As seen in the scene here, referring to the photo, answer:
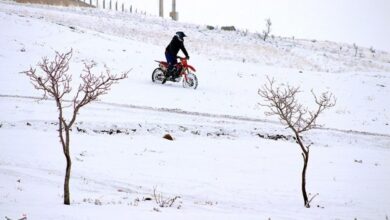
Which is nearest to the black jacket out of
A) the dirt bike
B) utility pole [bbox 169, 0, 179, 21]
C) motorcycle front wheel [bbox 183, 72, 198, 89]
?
the dirt bike

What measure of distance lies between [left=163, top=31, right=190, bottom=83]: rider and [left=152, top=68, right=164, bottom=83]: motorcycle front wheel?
0.65m

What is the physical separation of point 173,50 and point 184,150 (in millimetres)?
7744

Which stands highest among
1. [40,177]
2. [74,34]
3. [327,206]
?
[74,34]

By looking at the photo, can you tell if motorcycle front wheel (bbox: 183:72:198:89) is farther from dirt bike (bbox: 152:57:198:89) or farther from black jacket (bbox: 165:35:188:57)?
black jacket (bbox: 165:35:188:57)

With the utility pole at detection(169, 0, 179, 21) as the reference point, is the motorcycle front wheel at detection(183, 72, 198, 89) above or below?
below

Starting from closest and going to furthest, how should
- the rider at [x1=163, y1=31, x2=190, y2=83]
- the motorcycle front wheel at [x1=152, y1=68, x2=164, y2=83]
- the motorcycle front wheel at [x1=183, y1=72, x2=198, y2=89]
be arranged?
the rider at [x1=163, y1=31, x2=190, y2=83] < the motorcycle front wheel at [x1=183, y1=72, x2=198, y2=89] < the motorcycle front wheel at [x1=152, y1=68, x2=164, y2=83]

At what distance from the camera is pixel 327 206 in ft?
27.5

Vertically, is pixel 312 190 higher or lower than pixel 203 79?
lower

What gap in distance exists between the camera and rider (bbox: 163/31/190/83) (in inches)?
695

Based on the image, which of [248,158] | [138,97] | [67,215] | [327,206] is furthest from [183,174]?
[138,97]

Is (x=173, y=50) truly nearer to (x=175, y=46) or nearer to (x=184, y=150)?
(x=175, y=46)

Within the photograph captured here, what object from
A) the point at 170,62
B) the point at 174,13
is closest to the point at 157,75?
the point at 170,62

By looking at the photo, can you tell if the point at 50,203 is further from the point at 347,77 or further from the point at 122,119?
the point at 347,77

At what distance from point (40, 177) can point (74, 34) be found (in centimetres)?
1952
